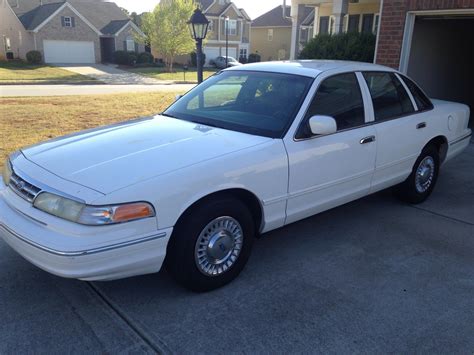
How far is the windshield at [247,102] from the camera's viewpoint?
152 inches

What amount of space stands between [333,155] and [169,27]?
34985 mm

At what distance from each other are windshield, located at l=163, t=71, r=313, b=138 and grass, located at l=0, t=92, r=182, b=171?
376 cm

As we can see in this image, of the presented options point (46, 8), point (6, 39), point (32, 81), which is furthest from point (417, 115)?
point (6, 39)

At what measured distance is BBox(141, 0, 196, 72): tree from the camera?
36.2 metres

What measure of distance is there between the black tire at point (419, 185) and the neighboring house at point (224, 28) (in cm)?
4558

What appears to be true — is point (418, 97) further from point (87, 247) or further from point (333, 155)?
point (87, 247)

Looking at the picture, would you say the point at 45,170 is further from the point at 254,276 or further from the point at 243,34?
the point at 243,34

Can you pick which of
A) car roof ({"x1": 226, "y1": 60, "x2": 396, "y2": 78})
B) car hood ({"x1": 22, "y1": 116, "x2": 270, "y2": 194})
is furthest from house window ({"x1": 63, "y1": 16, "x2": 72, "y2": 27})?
car hood ({"x1": 22, "y1": 116, "x2": 270, "y2": 194})

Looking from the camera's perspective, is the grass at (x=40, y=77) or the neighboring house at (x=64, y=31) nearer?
the grass at (x=40, y=77)

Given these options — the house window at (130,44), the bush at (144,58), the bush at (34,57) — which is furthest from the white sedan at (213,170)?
the house window at (130,44)

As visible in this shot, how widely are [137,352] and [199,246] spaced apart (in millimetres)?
827

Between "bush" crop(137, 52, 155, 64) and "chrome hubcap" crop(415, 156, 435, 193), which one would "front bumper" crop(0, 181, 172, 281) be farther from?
"bush" crop(137, 52, 155, 64)

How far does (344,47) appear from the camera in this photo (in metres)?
11.3

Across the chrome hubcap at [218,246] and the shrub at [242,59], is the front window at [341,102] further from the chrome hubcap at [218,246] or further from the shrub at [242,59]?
the shrub at [242,59]
